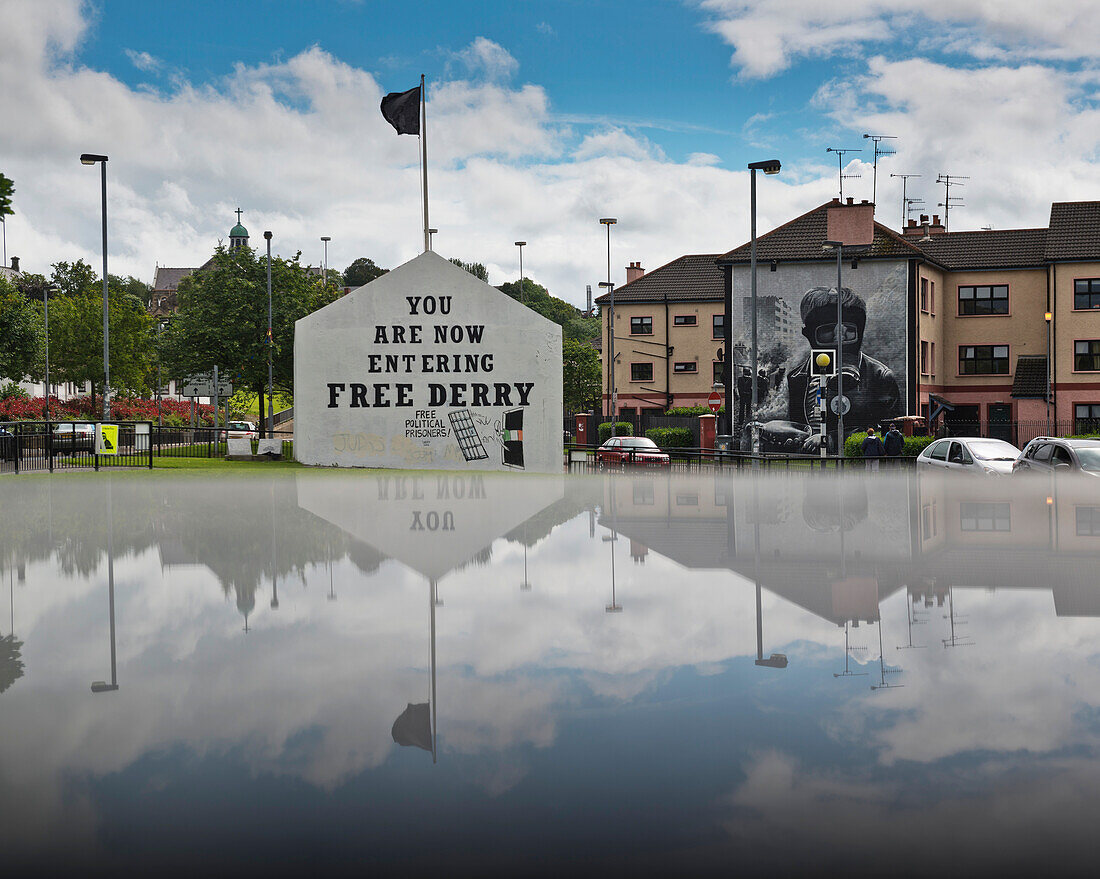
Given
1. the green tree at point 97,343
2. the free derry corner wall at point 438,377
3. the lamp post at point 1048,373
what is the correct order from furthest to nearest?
the green tree at point 97,343
the lamp post at point 1048,373
the free derry corner wall at point 438,377

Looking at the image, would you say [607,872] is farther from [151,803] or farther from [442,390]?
[442,390]

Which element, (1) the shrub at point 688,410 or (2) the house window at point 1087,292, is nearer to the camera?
(2) the house window at point 1087,292

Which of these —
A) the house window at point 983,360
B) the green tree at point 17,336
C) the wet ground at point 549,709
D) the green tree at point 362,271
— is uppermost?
the green tree at point 362,271

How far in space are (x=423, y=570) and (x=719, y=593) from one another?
131 inches

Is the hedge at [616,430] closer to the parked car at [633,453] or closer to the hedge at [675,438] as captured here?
the hedge at [675,438]

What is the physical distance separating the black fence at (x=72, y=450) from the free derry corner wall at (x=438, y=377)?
6149 millimetres

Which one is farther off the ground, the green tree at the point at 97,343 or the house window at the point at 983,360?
the green tree at the point at 97,343

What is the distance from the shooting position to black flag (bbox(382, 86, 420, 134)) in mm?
35031

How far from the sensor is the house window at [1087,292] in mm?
51906

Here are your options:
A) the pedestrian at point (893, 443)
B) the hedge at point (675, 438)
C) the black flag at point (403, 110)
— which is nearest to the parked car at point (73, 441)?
the black flag at point (403, 110)

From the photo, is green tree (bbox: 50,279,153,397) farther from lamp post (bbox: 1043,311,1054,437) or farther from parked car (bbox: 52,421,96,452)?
lamp post (bbox: 1043,311,1054,437)

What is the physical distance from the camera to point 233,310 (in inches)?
1916

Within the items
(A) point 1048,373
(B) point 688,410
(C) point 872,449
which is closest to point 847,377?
(A) point 1048,373

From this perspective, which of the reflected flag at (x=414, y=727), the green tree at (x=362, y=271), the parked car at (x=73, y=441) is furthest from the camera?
the green tree at (x=362, y=271)
